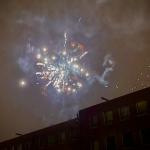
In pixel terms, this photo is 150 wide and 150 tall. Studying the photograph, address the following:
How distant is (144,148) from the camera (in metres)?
34.2

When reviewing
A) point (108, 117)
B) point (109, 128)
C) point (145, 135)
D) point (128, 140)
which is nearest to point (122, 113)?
point (108, 117)

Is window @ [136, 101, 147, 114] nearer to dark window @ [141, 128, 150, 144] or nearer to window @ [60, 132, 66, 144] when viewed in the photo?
dark window @ [141, 128, 150, 144]

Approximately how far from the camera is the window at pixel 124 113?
3734 centimetres

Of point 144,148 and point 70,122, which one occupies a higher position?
point 70,122

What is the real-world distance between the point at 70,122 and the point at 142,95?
13.2m

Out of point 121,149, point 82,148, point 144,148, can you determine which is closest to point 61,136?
point 82,148

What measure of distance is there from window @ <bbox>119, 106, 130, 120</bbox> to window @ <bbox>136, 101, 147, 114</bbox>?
4.82 ft

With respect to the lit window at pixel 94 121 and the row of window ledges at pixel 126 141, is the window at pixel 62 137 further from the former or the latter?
the row of window ledges at pixel 126 141

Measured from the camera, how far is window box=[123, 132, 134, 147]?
35625mm

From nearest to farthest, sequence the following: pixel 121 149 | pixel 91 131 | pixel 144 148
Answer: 1. pixel 144 148
2. pixel 121 149
3. pixel 91 131

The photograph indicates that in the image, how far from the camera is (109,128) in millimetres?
38781

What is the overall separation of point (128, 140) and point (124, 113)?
3.39 metres

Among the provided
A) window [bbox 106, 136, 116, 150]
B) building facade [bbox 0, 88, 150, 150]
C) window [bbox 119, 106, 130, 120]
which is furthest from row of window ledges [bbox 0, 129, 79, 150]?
window [bbox 119, 106, 130, 120]

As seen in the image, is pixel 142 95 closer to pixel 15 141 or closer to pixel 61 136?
pixel 61 136
